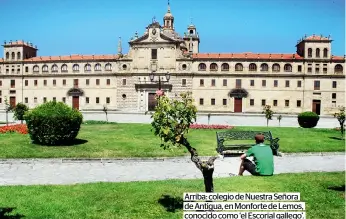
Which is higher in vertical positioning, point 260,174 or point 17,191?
point 260,174

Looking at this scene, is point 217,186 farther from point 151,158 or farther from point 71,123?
point 71,123

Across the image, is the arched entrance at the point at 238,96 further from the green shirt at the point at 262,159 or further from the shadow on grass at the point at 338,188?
the green shirt at the point at 262,159

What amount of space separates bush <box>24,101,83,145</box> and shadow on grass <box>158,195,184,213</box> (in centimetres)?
999

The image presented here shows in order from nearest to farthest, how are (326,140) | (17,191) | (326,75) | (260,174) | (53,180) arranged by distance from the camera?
(260,174)
(17,191)
(53,180)
(326,140)
(326,75)

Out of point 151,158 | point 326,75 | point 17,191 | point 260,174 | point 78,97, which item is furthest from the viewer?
point 78,97

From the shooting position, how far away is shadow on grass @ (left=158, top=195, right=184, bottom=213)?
7918 mm

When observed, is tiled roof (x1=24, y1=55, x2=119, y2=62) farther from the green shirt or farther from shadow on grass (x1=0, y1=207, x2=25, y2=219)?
the green shirt

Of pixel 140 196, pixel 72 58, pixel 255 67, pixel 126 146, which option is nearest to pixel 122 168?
pixel 126 146

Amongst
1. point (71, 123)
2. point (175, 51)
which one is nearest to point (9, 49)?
point (175, 51)

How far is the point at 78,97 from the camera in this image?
58.1 m

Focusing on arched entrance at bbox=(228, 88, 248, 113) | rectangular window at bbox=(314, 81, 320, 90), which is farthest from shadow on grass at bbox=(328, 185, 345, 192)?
rectangular window at bbox=(314, 81, 320, 90)

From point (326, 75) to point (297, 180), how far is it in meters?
46.8

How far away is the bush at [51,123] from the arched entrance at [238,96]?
128 feet

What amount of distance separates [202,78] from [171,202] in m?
46.9
